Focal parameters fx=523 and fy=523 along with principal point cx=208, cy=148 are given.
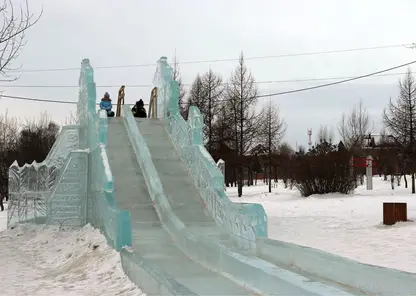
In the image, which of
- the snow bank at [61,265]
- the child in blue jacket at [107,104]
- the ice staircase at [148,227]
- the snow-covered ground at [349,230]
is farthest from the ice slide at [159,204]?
the snow-covered ground at [349,230]

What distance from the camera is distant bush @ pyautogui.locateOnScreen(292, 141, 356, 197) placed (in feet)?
79.4

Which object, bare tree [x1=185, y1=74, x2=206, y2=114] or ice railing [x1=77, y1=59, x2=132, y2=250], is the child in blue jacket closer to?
ice railing [x1=77, y1=59, x2=132, y2=250]

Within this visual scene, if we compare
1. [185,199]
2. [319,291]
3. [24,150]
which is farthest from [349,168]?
[24,150]

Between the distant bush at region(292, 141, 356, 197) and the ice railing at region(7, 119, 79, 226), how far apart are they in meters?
12.8

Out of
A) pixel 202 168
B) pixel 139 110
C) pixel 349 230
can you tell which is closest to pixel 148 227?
pixel 202 168

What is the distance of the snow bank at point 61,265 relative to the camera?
780cm

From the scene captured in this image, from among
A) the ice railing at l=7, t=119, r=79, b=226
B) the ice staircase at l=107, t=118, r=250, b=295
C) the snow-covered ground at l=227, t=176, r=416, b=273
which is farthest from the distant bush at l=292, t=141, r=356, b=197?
the ice railing at l=7, t=119, r=79, b=226

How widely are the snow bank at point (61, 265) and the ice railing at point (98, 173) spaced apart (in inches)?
12.0

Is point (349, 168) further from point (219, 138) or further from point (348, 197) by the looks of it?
point (219, 138)

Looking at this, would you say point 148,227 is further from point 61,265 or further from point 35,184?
point 35,184

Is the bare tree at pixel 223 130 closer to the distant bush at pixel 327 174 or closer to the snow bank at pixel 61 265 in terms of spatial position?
the distant bush at pixel 327 174

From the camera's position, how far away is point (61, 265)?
9.88 metres

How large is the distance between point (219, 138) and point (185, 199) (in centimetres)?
2159

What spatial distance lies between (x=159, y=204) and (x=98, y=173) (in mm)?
1697
